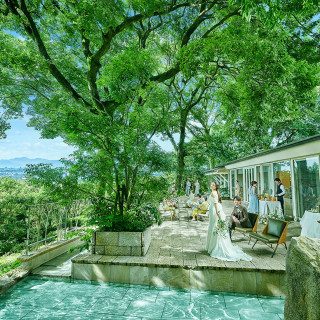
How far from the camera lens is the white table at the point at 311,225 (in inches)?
229

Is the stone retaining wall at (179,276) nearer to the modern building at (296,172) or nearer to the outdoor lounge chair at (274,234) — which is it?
the outdoor lounge chair at (274,234)

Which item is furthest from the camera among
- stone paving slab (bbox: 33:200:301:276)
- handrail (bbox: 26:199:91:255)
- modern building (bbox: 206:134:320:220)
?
modern building (bbox: 206:134:320:220)

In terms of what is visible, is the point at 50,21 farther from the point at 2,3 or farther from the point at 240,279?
the point at 240,279

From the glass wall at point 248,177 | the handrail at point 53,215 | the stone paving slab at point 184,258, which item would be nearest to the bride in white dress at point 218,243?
the stone paving slab at point 184,258

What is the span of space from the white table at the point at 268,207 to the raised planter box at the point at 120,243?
643 cm

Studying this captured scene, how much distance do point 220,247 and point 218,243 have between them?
0.33 feet

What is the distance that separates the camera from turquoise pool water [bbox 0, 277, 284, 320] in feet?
12.4

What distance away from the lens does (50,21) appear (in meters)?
10.0

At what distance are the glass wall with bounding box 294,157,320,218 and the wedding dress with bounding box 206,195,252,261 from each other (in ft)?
18.0

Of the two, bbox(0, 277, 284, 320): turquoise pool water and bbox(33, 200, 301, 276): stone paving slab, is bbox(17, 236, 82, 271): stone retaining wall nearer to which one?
bbox(33, 200, 301, 276): stone paving slab

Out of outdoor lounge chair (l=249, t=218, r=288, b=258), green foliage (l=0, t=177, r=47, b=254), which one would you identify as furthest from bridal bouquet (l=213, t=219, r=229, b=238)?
green foliage (l=0, t=177, r=47, b=254)

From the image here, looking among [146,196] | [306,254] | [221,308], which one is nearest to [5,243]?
[146,196]

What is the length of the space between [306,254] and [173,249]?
417cm

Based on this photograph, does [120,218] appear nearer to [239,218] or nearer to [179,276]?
[179,276]
